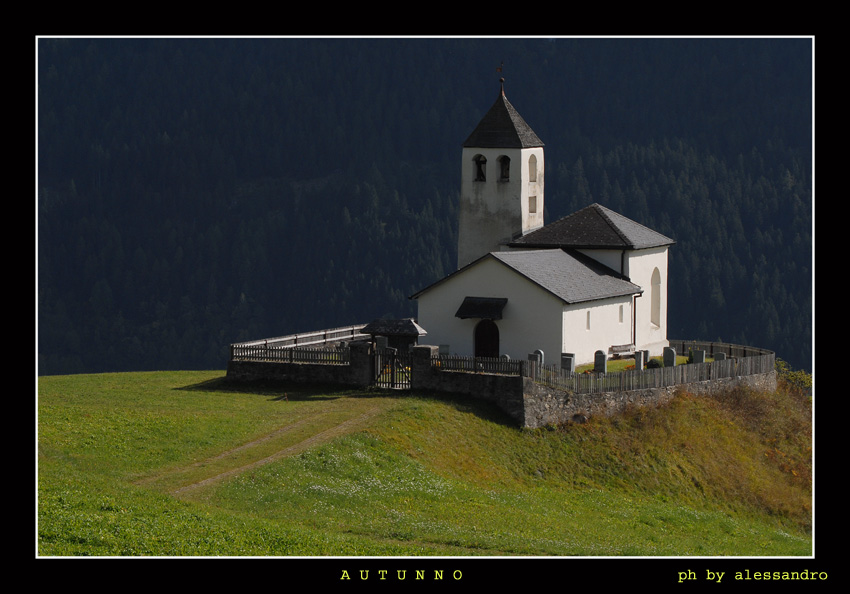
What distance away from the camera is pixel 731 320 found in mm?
154625

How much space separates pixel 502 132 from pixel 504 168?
1456mm

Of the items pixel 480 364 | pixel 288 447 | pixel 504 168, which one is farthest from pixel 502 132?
pixel 288 447

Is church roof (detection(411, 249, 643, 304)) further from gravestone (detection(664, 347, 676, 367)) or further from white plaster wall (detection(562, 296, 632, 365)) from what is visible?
gravestone (detection(664, 347, 676, 367))

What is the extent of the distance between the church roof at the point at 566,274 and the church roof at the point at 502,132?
4.85 meters

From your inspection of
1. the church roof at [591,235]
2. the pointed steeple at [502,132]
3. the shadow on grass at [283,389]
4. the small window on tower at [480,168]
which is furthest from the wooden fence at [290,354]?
the pointed steeple at [502,132]

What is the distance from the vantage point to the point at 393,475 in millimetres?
36375

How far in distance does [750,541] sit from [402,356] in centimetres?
1345

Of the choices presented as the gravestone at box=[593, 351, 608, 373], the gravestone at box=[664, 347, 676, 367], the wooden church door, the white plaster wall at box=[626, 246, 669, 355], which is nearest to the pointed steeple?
the white plaster wall at box=[626, 246, 669, 355]

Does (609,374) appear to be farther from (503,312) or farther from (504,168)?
(504,168)

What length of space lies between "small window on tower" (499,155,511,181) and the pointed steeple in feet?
2.05

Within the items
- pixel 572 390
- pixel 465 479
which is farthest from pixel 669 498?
pixel 465 479

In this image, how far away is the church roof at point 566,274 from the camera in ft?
163

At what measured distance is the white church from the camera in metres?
49.5

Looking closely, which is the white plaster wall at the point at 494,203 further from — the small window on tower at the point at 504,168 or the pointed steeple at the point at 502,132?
the pointed steeple at the point at 502,132
